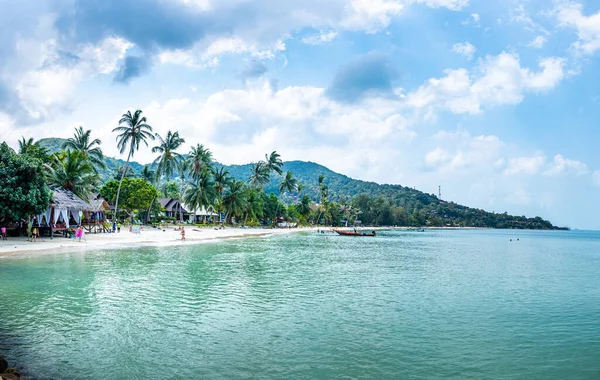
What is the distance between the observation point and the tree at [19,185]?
26.8 meters

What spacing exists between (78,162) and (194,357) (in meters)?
36.7

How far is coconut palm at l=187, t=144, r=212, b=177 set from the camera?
67688 millimetres

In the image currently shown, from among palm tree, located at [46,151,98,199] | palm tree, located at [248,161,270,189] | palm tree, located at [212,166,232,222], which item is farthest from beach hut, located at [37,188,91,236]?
palm tree, located at [248,161,270,189]

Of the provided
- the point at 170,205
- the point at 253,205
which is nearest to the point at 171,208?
the point at 170,205

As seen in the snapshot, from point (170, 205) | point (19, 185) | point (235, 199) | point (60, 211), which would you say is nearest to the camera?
point (19, 185)

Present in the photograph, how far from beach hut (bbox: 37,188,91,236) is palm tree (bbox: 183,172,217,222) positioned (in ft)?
90.1

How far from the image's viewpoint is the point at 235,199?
238 ft

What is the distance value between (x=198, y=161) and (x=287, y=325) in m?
59.7

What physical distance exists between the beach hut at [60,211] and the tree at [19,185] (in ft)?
15.6

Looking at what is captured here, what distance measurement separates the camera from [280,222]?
333ft

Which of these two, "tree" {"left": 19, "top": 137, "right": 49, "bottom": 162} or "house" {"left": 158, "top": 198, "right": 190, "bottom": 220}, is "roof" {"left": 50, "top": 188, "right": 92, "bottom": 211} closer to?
"tree" {"left": 19, "top": 137, "right": 49, "bottom": 162}

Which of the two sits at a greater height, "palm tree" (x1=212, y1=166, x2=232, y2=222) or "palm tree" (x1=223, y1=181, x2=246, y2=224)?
"palm tree" (x1=212, y1=166, x2=232, y2=222)

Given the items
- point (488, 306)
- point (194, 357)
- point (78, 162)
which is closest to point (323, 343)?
point (194, 357)

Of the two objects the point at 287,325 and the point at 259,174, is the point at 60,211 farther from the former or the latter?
the point at 259,174
